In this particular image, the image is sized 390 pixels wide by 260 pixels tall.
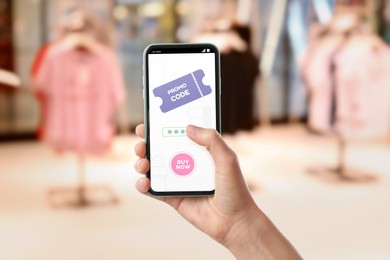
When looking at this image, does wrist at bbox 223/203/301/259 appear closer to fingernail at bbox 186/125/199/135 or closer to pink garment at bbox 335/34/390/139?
fingernail at bbox 186/125/199/135

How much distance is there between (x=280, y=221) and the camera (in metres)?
3.47

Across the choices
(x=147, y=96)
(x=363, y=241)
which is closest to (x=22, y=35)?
(x=363, y=241)

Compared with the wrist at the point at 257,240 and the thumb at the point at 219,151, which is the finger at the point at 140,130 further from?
the wrist at the point at 257,240

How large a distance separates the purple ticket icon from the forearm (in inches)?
9.5

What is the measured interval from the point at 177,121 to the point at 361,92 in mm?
3469

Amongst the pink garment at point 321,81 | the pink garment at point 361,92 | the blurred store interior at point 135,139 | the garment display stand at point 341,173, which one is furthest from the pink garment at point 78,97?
the garment display stand at point 341,173

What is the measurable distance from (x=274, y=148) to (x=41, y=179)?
95.1 inches

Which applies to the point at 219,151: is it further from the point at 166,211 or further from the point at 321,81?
the point at 321,81

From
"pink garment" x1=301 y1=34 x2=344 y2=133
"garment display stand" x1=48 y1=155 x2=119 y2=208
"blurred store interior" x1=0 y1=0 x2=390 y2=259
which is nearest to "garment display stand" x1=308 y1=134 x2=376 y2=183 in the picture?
"blurred store interior" x1=0 y1=0 x2=390 y2=259

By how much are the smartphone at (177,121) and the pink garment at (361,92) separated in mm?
3390

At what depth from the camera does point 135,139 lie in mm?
6312

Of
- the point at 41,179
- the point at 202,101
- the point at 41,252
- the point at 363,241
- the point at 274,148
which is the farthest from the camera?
the point at 274,148

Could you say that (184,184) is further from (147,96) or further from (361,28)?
(361,28)

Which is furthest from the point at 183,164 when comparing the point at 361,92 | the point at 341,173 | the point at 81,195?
the point at 341,173
